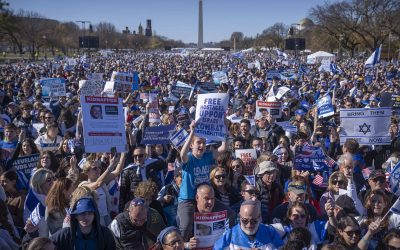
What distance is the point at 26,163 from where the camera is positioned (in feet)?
21.0

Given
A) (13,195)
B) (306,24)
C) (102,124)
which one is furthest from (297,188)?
(306,24)

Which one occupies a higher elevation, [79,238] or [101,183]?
[101,183]

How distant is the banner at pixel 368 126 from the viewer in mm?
7191

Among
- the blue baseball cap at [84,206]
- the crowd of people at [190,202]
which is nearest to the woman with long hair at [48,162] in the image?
the crowd of people at [190,202]

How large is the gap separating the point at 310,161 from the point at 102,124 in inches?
112

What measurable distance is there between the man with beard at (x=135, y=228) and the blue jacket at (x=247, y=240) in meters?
0.72

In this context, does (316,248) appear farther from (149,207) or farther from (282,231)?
(149,207)

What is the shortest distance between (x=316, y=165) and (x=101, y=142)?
2920 mm

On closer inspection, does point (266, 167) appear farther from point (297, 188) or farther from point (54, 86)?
point (54, 86)

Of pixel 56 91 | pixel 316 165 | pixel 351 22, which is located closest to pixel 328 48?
pixel 351 22

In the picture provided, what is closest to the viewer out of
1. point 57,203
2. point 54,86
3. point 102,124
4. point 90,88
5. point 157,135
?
point 57,203

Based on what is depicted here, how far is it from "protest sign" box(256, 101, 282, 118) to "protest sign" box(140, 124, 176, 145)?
9.33 feet

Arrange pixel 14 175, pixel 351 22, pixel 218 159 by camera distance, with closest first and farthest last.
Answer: pixel 14 175
pixel 218 159
pixel 351 22

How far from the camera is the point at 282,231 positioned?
421 centimetres
